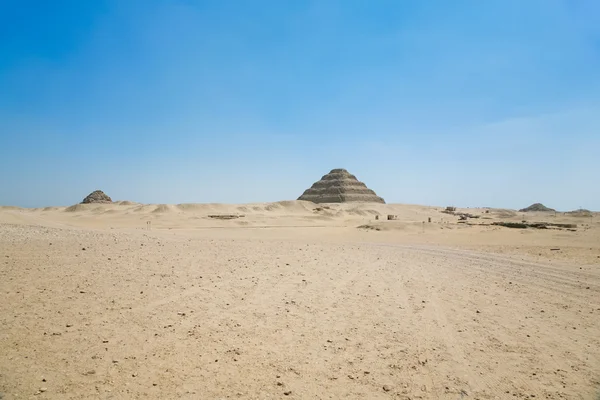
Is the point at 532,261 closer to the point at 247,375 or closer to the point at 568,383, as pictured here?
the point at 568,383

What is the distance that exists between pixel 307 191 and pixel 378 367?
103 m

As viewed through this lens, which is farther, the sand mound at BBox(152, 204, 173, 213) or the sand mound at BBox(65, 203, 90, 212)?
the sand mound at BBox(65, 203, 90, 212)

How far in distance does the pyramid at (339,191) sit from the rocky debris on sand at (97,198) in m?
52.2

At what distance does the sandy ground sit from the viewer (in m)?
3.62

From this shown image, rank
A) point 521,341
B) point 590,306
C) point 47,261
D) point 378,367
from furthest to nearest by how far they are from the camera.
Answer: point 47,261 < point 590,306 < point 521,341 < point 378,367

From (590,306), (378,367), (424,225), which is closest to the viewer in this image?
(378,367)

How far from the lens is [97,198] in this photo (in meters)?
A: 61.1

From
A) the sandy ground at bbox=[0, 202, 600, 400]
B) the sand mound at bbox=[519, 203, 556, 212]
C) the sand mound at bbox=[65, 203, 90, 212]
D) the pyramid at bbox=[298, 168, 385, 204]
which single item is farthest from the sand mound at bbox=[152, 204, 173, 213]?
the sand mound at bbox=[519, 203, 556, 212]

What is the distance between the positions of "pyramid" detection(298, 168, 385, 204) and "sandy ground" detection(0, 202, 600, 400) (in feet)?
279

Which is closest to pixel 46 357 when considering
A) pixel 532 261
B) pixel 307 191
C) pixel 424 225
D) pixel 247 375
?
pixel 247 375

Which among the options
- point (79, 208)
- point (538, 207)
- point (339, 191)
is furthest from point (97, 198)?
point (538, 207)

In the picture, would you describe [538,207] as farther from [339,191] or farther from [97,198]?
[97,198]

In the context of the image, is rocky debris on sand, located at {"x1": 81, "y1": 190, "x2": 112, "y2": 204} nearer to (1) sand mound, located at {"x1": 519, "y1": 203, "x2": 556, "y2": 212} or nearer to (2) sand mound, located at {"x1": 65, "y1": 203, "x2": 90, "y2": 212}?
(2) sand mound, located at {"x1": 65, "y1": 203, "x2": 90, "y2": 212}

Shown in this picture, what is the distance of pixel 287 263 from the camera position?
10.2m
